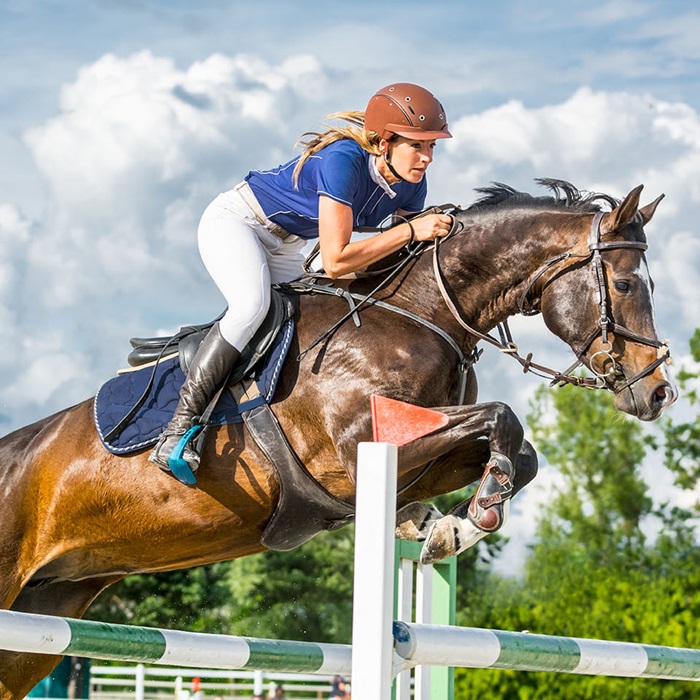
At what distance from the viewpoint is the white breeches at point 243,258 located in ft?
14.8

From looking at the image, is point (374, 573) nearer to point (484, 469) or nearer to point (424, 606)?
point (484, 469)

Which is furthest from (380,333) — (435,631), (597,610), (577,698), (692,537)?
(692,537)

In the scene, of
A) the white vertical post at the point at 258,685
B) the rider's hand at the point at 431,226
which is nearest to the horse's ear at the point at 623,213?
the rider's hand at the point at 431,226

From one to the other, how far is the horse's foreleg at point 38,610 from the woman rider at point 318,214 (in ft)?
3.79

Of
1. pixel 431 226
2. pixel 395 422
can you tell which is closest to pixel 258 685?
pixel 431 226

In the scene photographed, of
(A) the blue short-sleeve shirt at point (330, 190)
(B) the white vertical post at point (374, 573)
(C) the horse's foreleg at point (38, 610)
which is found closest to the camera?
(B) the white vertical post at point (374, 573)

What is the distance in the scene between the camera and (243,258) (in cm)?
461

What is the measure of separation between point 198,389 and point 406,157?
4.03 feet

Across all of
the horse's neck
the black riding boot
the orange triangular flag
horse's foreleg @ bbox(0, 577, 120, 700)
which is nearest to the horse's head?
the horse's neck

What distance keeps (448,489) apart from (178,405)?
111cm

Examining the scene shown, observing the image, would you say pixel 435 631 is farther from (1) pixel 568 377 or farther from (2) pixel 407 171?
(2) pixel 407 171

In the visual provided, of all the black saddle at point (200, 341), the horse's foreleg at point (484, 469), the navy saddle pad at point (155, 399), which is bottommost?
the horse's foreleg at point (484, 469)

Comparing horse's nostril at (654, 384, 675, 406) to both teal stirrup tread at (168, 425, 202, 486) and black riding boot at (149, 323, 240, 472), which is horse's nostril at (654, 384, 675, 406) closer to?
black riding boot at (149, 323, 240, 472)

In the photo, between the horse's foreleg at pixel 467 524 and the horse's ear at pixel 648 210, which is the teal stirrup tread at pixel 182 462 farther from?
the horse's ear at pixel 648 210
